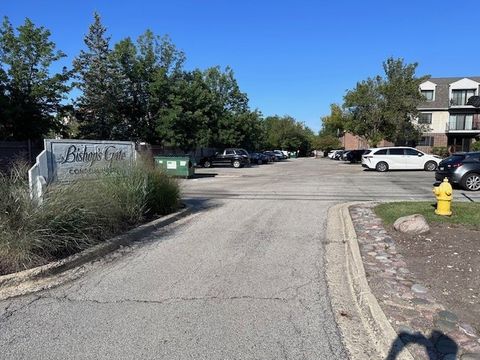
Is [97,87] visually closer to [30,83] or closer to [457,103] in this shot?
[30,83]

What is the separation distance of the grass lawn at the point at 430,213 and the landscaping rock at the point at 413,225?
0.69 m

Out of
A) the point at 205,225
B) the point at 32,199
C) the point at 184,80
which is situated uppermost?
the point at 184,80

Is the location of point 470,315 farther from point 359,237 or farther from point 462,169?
point 462,169

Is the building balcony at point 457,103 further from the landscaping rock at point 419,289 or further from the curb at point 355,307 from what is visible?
the landscaping rock at point 419,289

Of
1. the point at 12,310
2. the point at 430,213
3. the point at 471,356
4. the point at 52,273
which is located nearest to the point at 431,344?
the point at 471,356

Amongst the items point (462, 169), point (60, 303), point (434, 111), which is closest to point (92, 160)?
point (60, 303)

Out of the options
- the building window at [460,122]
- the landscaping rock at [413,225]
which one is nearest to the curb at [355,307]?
the landscaping rock at [413,225]

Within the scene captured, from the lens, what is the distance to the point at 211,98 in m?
36.1

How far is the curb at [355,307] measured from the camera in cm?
389

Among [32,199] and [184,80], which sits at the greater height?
[184,80]

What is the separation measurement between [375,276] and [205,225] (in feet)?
14.6

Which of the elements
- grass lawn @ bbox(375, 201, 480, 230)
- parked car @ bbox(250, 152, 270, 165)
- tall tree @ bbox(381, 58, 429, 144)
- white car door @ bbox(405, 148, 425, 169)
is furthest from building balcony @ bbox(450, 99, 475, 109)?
grass lawn @ bbox(375, 201, 480, 230)

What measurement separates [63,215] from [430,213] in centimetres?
712

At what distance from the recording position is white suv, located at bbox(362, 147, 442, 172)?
29266 millimetres
